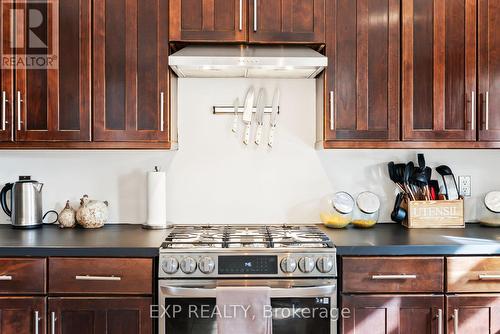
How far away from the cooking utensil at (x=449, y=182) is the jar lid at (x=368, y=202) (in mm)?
417

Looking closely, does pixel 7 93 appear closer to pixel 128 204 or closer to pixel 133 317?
pixel 128 204

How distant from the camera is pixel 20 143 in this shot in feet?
7.23

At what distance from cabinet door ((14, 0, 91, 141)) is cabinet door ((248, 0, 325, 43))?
2.85ft

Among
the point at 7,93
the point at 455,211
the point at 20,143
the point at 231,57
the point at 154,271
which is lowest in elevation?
the point at 154,271

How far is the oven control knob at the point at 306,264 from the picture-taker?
1.88 metres

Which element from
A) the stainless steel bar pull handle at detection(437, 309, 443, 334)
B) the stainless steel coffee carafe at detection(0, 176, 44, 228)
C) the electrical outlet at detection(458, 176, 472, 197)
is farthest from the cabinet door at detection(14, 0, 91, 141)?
the electrical outlet at detection(458, 176, 472, 197)

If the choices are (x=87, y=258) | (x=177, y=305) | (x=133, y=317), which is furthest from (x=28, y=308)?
(x=177, y=305)

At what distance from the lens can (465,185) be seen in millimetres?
2580

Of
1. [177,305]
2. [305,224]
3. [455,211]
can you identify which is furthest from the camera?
[305,224]

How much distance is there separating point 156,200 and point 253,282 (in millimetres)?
822

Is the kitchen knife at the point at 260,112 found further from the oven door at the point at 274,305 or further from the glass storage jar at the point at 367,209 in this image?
the oven door at the point at 274,305

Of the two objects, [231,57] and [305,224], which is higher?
[231,57]

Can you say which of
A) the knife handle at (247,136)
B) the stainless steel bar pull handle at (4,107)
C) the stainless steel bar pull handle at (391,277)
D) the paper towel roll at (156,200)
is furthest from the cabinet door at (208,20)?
the stainless steel bar pull handle at (391,277)

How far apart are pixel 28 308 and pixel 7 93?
108 centimetres
